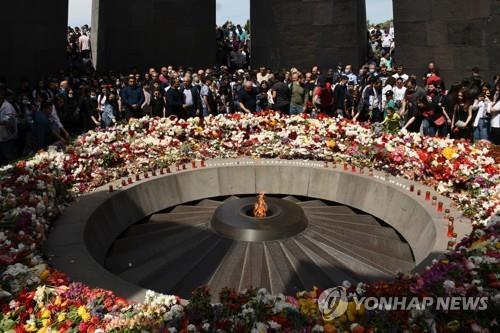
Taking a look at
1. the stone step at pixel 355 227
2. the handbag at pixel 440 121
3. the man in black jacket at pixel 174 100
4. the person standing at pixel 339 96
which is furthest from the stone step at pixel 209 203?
the person standing at pixel 339 96

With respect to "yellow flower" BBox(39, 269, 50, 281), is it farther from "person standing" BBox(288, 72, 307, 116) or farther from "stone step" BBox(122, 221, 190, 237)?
"person standing" BBox(288, 72, 307, 116)

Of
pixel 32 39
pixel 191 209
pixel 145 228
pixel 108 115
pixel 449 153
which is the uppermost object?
pixel 32 39

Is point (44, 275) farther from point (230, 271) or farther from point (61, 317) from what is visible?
point (230, 271)

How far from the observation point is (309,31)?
19.7 metres

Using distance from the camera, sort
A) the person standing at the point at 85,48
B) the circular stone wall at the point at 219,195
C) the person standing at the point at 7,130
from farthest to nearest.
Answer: the person standing at the point at 85,48 < the person standing at the point at 7,130 < the circular stone wall at the point at 219,195

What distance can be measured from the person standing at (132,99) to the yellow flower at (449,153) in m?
8.94

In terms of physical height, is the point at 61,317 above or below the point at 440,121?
below

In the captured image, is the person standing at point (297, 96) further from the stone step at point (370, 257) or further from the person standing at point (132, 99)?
the stone step at point (370, 257)

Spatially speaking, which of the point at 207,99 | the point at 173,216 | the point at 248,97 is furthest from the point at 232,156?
the point at 207,99

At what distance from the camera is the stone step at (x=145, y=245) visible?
24.4 ft

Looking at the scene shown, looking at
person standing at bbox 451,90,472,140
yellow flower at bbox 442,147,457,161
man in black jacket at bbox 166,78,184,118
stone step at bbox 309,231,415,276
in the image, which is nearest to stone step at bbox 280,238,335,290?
stone step at bbox 309,231,415,276

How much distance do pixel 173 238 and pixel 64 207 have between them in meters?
1.82

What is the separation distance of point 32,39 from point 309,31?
33.5 feet

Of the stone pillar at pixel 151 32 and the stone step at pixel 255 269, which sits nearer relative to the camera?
the stone step at pixel 255 269
